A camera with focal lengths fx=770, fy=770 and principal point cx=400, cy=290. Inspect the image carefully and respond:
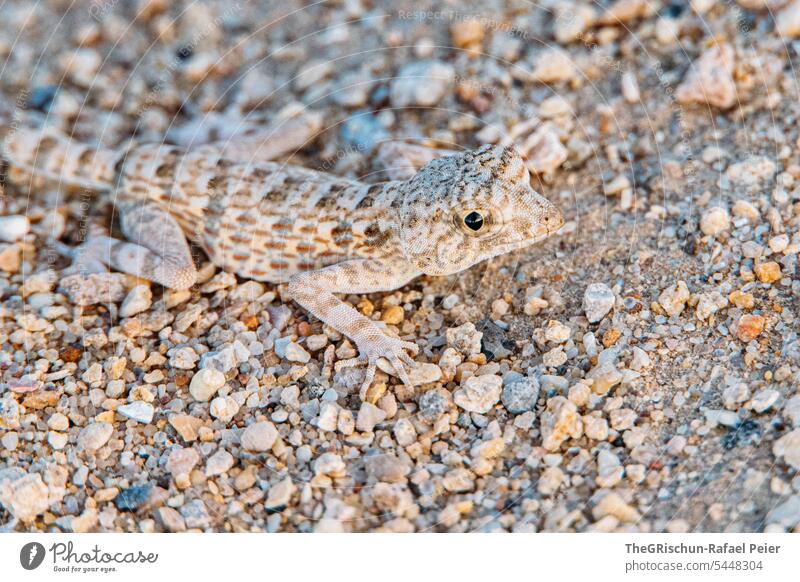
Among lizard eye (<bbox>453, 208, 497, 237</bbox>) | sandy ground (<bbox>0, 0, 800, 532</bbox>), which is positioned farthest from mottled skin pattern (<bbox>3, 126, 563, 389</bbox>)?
sandy ground (<bbox>0, 0, 800, 532</bbox>)

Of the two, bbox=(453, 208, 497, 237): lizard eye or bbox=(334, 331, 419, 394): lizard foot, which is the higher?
bbox=(453, 208, 497, 237): lizard eye

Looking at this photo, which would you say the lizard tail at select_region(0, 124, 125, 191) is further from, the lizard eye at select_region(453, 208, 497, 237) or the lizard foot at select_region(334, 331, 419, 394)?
the lizard eye at select_region(453, 208, 497, 237)

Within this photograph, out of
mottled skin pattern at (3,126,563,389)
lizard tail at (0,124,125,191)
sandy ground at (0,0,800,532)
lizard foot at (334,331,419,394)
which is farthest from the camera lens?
lizard tail at (0,124,125,191)

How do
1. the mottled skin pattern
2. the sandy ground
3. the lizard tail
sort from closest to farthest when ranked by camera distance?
the sandy ground
the mottled skin pattern
the lizard tail

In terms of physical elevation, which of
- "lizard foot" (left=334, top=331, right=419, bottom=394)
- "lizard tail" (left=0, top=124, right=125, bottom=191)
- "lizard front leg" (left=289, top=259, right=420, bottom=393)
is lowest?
"lizard foot" (left=334, top=331, right=419, bottom=394)

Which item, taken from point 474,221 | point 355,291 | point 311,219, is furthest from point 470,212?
point 311,219

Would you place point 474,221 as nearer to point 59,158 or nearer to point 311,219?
point 311,219

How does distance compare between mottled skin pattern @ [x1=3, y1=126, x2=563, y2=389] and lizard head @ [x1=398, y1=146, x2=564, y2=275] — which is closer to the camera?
lizard head @ [x1=398, y1=146, x2=564, y2=275]
